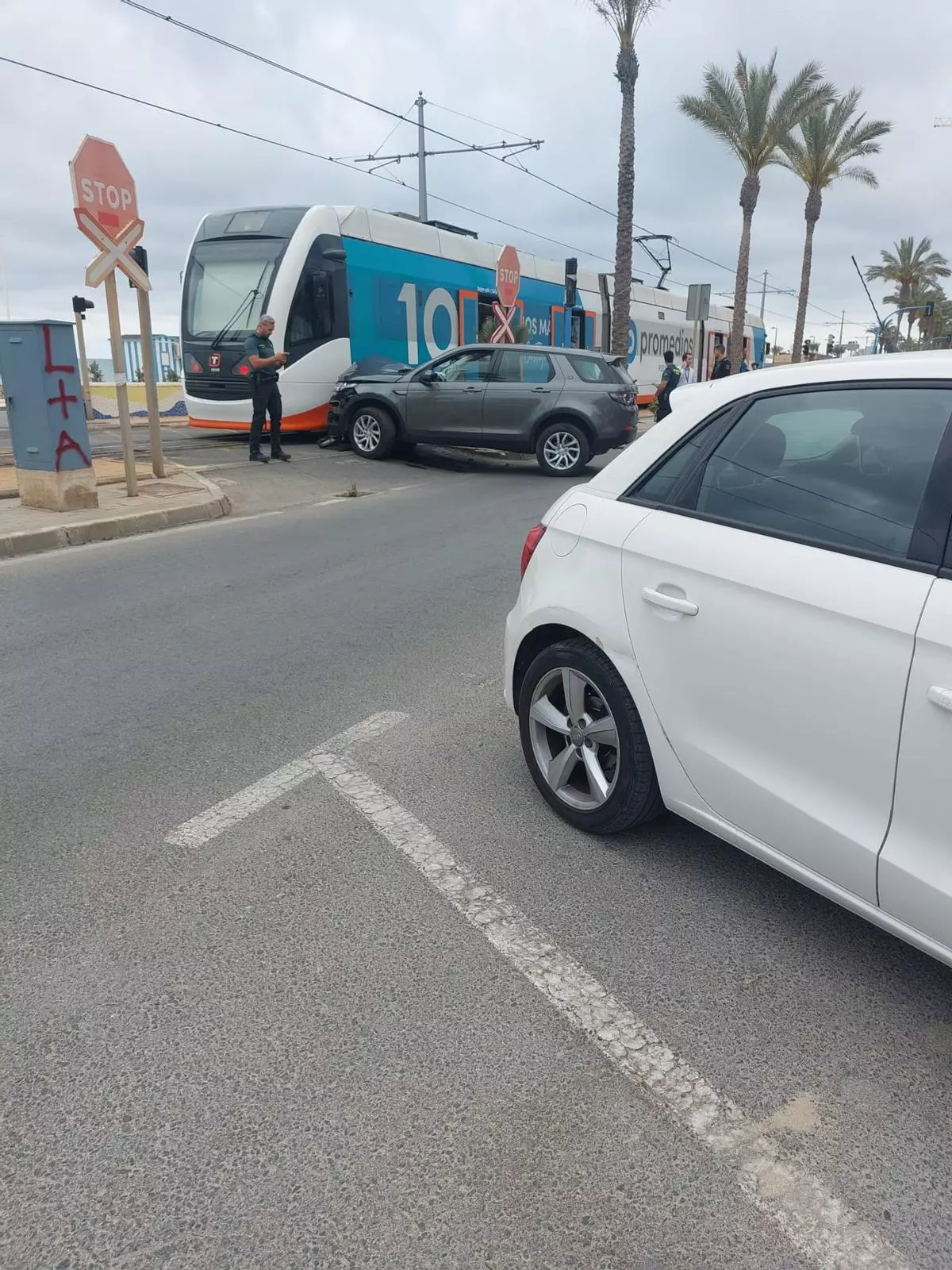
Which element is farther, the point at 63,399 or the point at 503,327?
the point at 503,327

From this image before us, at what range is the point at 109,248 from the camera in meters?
9.62

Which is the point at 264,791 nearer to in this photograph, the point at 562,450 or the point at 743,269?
the point at 562,450

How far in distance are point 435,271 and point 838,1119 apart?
17.2 m

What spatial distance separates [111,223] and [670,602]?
9224 millimetres

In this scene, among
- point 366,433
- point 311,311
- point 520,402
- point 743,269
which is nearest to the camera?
point 520,402

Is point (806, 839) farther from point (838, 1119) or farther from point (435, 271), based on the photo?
point (435, 271)

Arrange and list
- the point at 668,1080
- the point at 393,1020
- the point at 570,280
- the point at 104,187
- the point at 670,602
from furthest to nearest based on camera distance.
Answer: the point at 570,280 < the point at 104,187 < the point at 670,602 < the point at 393,1020 < the point at 668,1080

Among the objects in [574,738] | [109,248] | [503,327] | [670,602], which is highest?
[109,248]

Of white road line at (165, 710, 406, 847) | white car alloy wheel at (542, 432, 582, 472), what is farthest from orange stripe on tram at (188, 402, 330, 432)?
white road line at (165, 710, 406, 847)

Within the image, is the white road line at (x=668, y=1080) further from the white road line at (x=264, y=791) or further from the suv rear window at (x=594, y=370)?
the suv rear window at (x=594, y=370)

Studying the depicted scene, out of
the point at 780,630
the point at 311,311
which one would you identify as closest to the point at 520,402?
the point at 311,311

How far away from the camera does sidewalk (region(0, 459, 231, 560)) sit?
26.7 feet

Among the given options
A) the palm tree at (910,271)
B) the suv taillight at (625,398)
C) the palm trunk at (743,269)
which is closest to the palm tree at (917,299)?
the palm tree at (910,271)

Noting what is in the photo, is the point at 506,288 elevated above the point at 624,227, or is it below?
below
